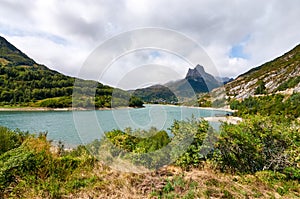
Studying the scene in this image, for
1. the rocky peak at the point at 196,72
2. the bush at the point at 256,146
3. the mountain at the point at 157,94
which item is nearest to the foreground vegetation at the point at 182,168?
the bush at the point at 256,146

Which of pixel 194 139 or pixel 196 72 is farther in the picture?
pixel 196 72

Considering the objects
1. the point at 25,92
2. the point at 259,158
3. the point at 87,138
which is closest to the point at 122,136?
the point at 87,138

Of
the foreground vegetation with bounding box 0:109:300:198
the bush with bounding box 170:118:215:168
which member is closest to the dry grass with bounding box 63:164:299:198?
the foreground vegetation with bounding box 0:109:300:198

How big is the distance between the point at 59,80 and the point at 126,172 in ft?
348

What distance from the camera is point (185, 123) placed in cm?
600

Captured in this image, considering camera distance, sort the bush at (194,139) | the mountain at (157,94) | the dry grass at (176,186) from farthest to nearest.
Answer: the mountain at (157,94) < the bush at (194,139) < the dry grass at (176,186)

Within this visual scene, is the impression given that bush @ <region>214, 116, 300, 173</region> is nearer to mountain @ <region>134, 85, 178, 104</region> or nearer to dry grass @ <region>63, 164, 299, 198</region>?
dry grass @ <region>63, 164, 299, 198</region>

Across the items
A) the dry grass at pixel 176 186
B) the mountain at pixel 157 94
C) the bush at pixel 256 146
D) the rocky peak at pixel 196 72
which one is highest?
the rocky peak at pixel 196 72

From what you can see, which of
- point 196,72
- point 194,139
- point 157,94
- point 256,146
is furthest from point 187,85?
point 256,146

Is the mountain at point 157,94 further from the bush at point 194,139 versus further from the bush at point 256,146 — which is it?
the bush at point 256,146

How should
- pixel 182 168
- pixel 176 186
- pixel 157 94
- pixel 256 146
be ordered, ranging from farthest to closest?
pixel 157 94
pixel 256 146
pixel 182 168
pixel 176 186

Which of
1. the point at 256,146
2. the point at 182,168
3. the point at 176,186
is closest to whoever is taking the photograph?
the point at 176,186

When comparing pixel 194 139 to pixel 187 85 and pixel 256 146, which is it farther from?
pixel 256 146

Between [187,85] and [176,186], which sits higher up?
[187,85]
